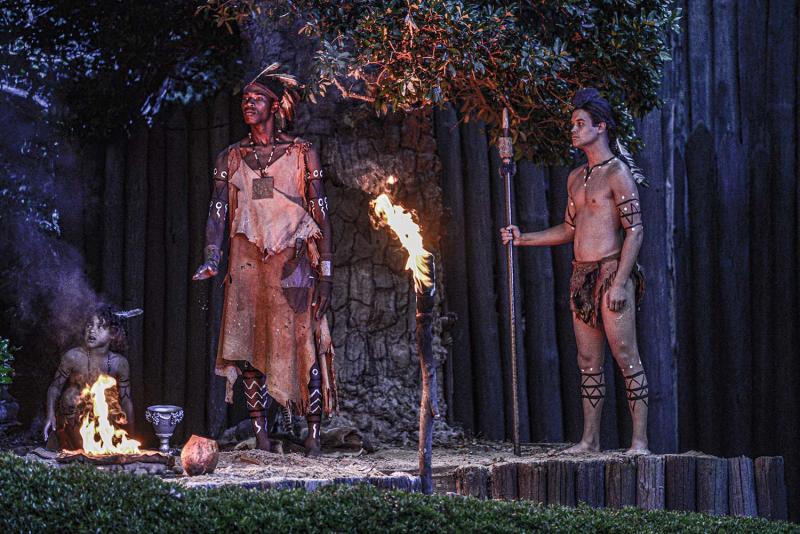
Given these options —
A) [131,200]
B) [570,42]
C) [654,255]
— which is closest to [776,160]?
[654,255]

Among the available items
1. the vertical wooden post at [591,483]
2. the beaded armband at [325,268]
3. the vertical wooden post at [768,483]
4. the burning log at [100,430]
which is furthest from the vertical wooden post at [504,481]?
the burning log at [100,430]

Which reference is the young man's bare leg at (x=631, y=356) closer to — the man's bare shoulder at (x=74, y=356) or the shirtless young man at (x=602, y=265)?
the shirtless young man at (x=602, y=265)

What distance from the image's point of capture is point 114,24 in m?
9.91

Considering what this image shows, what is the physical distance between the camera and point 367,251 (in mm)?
9203

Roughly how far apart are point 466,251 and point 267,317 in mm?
2173

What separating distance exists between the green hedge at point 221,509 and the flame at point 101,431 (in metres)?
1.13

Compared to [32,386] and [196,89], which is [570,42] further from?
[32,386]

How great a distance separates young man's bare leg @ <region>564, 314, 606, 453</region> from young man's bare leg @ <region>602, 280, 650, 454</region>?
18 cm

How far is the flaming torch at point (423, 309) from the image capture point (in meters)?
5.91

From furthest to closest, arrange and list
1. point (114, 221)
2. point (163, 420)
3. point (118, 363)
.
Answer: point (114, 221), point (118, 363), point (163, 420)

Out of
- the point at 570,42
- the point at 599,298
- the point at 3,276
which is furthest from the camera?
the point at 3,276

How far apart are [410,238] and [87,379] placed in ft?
9.76

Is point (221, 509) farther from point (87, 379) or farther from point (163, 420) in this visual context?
point (87, 379)

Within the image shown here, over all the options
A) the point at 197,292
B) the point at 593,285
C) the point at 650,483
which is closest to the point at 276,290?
the point at 197,292
